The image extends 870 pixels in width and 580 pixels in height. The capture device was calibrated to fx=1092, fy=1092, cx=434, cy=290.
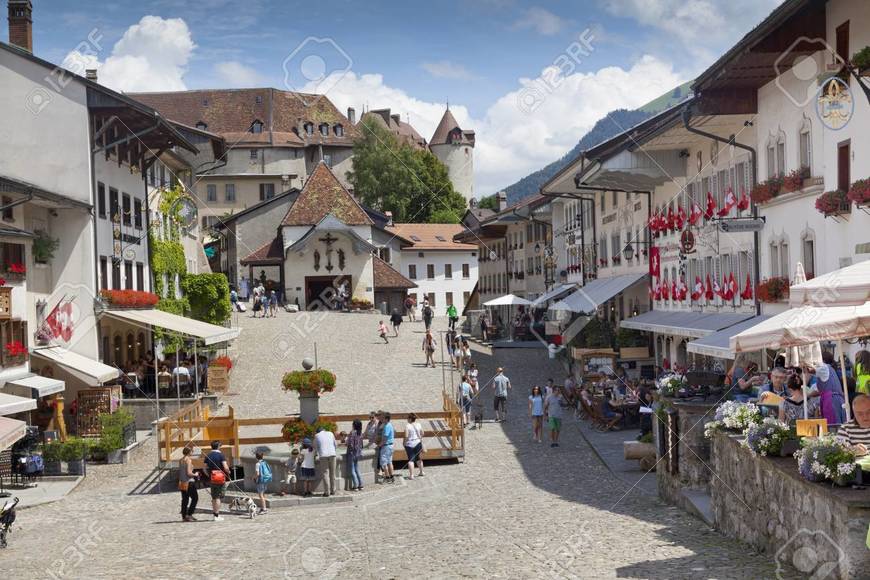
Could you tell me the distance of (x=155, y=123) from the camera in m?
38.2

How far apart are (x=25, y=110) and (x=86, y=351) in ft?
25.3

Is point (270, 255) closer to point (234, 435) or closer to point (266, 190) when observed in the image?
point (266, 190)

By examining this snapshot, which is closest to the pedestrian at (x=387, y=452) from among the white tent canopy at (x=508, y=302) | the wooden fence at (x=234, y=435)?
the wooden fence at (x=234, y=435)

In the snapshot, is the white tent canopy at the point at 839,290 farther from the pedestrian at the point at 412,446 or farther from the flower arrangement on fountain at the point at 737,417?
the pedestrian at the point at 412,446

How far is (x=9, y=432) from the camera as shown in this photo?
16672 mm

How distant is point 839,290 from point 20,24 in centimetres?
3478

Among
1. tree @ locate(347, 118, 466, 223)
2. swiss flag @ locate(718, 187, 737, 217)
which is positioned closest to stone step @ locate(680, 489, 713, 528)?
swiss flag @ locate(718, 187, 737, 217)

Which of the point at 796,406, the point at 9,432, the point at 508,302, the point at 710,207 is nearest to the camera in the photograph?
the point at 796,406

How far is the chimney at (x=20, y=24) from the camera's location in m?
38.7

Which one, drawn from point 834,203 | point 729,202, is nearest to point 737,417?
point 834,203

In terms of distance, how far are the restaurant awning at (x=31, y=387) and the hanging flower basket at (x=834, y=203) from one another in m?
18.5

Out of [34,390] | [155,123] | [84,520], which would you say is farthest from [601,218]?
[84,520]

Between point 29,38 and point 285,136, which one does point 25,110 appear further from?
point 285,136

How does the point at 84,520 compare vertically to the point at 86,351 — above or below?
below
